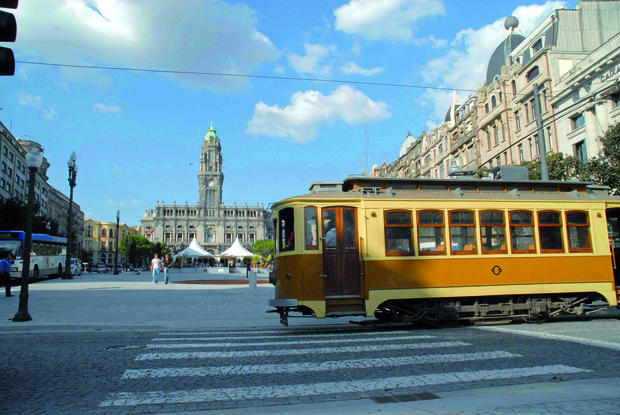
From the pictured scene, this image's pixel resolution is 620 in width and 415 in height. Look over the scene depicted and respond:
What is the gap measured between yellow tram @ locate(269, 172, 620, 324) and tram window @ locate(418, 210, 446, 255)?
23 mm

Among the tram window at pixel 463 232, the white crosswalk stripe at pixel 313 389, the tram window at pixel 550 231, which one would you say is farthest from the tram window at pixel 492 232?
the white crosswalk stripe at pixel 313 389

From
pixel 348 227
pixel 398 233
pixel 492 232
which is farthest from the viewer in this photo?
pixel 492 232

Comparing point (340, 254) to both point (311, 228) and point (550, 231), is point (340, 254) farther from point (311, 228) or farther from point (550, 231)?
point (550, 231)

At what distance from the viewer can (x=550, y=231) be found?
37.2ft

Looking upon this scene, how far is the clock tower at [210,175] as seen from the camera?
→ 16800cm

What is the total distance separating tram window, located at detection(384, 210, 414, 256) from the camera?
10.4m

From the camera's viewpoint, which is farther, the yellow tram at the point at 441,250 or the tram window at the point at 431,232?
the tram window at the point at 431,232

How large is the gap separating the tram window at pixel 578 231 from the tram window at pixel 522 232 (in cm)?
110

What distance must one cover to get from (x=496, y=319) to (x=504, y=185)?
3.37 metres

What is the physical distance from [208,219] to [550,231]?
159 meters

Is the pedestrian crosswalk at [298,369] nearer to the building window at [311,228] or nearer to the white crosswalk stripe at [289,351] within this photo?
the white crosswalk stripe at [289,351]

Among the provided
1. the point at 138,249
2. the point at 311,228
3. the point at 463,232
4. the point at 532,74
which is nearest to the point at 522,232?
the point at 463,232

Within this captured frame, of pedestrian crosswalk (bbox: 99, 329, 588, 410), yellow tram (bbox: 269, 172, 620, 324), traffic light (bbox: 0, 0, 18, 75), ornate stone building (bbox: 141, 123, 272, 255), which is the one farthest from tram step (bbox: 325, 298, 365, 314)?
ornate stone building (bbox: 141, 123, 272, 255)

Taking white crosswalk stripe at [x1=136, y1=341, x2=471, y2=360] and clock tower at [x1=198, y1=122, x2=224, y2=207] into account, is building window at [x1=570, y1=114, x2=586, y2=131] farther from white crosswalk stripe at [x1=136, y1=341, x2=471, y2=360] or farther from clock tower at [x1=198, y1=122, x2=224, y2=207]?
clock tower at [x1=198, y1=122, x2=224, y2=207]
